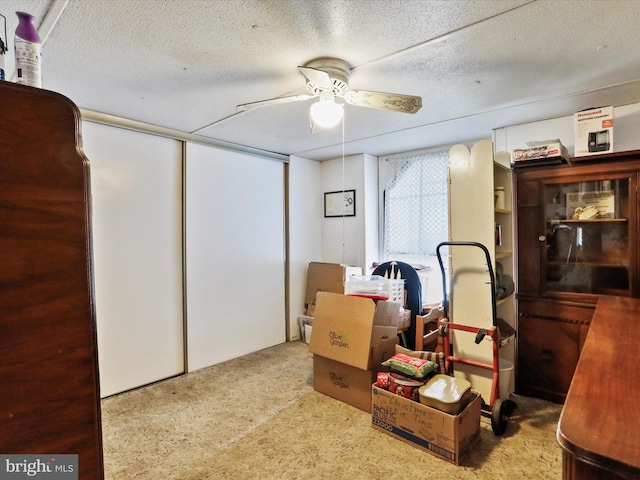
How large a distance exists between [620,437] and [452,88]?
208 centimetres

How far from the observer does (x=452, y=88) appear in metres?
2.28

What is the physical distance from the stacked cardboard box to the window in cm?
114

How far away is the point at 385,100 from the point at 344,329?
1.70 meters

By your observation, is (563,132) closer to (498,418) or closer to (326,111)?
(326,111)

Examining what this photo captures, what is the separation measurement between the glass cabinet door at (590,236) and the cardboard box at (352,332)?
1.34 meters

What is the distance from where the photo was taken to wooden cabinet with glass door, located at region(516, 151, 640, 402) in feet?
8.28

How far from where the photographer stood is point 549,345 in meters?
2.69

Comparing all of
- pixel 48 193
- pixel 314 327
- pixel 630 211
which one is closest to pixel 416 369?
pixel 314 327

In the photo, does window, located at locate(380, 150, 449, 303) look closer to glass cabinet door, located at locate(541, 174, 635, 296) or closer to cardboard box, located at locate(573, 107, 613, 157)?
glass cabinet door, located at locate(541, 174, 635, 296)

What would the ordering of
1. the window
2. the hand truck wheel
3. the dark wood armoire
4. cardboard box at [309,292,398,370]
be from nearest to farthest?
the dark wood armoire
the hand truck wheel
cardboard box at [309,292,398,370]
the window

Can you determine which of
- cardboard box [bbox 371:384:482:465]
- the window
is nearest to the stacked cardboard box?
cardboard box [bbox 371:384:482:465]

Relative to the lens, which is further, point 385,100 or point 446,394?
point 446,394

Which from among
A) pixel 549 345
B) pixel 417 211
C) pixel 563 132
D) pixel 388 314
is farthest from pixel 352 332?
pixel 563 132

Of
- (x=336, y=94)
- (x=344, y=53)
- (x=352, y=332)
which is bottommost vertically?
(x=352, y=332)
